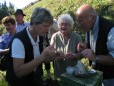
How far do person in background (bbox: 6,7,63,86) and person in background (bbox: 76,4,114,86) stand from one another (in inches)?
20.4

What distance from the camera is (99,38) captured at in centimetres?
329

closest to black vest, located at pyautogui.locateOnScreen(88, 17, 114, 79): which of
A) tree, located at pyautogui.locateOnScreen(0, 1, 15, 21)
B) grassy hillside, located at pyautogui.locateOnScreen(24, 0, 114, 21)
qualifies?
grassy hillside, located at pyautogui.locateOnScreen(24, 0, 114, 21)

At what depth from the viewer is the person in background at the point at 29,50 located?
2785 millimetres

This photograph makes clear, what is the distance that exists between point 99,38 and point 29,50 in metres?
0.89

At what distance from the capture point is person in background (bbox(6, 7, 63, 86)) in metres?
2.79

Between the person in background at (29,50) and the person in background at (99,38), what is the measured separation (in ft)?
1.70

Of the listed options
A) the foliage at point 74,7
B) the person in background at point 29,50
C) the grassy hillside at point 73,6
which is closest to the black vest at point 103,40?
the person in background at point 29,50

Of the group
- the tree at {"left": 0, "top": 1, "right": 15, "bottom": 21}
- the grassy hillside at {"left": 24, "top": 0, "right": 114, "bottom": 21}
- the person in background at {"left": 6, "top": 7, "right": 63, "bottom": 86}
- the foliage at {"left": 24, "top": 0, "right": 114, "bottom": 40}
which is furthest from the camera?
the tree at {"left": 0, "top": 1, "right": 15, "bottom": 21}

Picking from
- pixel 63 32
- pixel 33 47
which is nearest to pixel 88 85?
pixel 33 47

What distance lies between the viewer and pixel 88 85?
2.77 metres

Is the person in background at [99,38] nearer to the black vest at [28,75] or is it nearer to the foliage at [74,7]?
the black vest at [28,75]

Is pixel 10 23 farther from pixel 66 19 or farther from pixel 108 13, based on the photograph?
pixel 108 13

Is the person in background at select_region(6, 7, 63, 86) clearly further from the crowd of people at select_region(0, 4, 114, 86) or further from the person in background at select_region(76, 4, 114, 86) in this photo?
the person in background at select_region(76, 4, 114, 86)

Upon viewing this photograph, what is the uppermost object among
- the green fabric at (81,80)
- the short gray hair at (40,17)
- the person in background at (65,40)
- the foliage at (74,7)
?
the foliage at (74,7)
